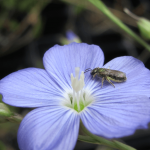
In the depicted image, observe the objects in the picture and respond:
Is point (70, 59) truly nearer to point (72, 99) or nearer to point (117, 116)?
point (72, 99)

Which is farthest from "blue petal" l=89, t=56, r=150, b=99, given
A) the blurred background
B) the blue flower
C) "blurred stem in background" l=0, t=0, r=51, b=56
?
"blurred stem in background" l=0, t=0, r=51, b=56

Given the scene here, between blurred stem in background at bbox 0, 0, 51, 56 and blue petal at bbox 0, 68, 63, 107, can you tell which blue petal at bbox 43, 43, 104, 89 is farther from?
blurred stem in background at bbox 0, 0, 51, 56

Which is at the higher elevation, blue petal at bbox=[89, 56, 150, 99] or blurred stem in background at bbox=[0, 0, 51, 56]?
blurred stem in background at bbox=[0, 0, 51, 56]

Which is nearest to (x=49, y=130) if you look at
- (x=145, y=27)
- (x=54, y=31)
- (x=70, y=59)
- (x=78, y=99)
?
(x=78, y=99)

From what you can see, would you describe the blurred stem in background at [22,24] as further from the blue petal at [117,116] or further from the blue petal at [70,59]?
the blue petal at [117,116]

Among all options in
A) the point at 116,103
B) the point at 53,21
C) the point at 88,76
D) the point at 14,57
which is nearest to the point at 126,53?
the point at 53,21

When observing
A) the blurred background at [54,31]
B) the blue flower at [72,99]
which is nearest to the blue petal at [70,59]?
the blue flower at [72,99]

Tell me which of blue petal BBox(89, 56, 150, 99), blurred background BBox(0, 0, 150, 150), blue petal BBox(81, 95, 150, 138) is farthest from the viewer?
blurred background BBox(0, 0, 150, 150)
